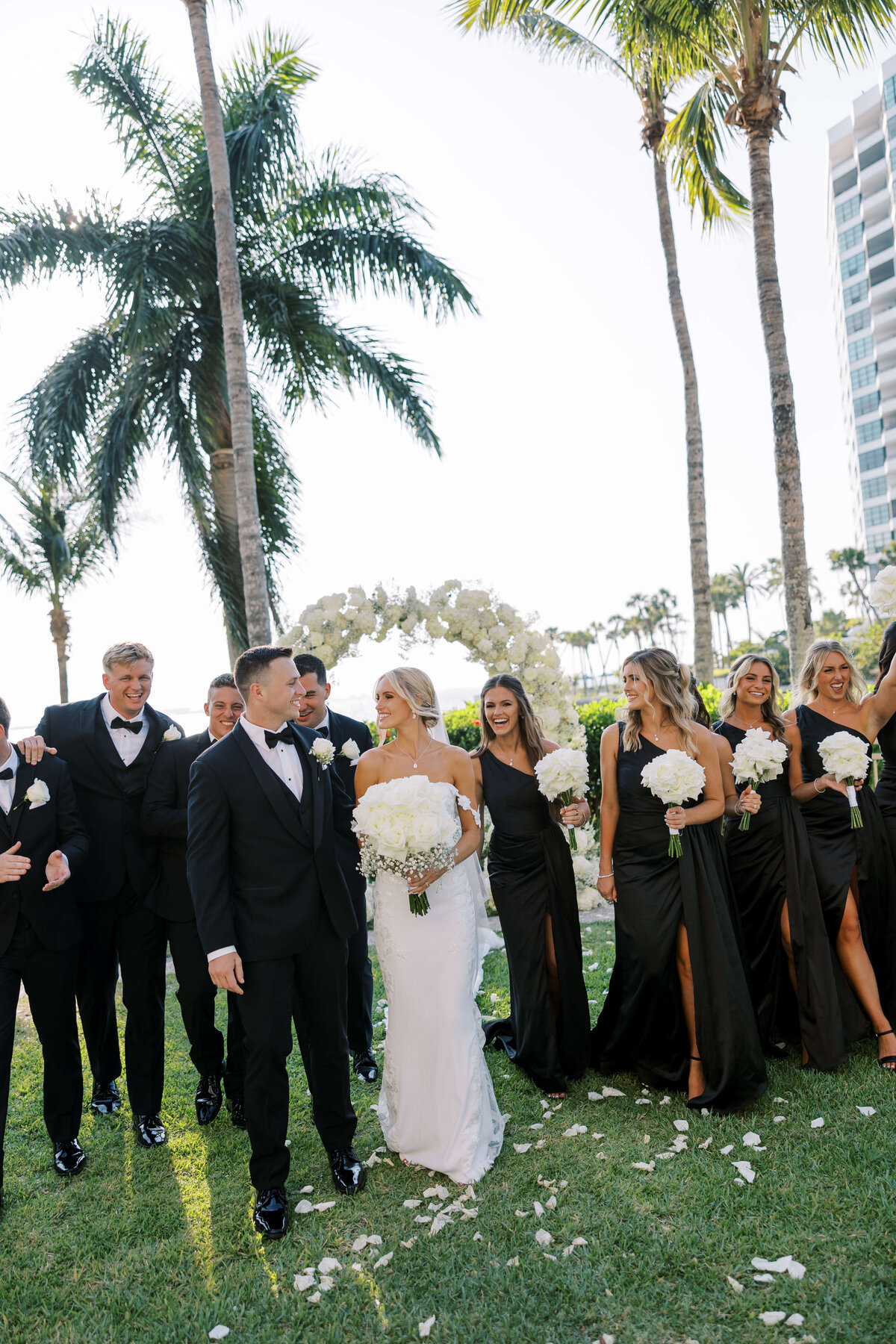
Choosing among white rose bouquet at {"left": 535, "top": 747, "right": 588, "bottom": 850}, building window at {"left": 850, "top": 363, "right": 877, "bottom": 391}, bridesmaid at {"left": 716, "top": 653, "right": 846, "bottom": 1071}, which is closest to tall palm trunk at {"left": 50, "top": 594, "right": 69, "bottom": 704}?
white rose bouquet at {"left": 535, "top": 747, "right": 588, "bottom": 850}

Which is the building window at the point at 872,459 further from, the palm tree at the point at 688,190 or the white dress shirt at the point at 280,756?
the white dress shirt at the point at 280,756

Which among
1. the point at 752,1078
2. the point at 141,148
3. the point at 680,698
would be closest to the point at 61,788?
the point at 680,698

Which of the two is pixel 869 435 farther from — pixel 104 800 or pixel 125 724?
pixel 104 800

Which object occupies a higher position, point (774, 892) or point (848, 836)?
point (848, 836)

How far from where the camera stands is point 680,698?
527 cm

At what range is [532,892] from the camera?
5.38 metres

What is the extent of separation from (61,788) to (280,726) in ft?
4.78

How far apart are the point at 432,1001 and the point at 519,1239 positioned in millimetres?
1110

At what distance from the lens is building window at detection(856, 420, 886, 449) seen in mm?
76562

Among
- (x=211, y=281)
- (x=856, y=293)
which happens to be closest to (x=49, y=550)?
(x=211, y=281)

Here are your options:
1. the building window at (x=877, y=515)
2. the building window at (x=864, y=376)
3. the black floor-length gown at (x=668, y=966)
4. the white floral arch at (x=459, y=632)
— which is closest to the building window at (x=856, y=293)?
the building window at (x=864, y=376)

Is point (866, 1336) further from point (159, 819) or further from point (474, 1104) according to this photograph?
point (159, 819)

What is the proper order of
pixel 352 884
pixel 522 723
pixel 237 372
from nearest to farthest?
pixel 522 723
pixel 352 884
pixel 237 372

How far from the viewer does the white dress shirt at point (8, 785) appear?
15.0ft
